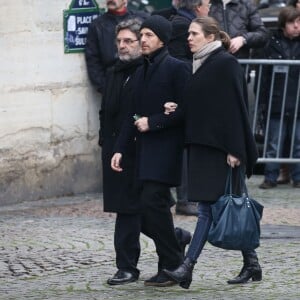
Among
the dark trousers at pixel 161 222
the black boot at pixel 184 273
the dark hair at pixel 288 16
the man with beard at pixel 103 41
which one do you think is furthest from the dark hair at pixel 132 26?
the dark hair at pixel 288 16

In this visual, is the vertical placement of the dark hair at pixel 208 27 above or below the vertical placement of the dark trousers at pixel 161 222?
above

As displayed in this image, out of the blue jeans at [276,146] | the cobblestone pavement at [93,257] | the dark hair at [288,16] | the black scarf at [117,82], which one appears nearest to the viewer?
the cobblestone pavement at [93,257]

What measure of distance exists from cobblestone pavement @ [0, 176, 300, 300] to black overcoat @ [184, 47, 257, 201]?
0.77m

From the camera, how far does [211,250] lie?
9.73 metres

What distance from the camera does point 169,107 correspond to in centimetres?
815

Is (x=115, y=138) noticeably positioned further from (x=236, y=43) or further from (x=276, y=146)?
(x=276, y=146)

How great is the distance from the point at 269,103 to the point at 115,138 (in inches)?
186

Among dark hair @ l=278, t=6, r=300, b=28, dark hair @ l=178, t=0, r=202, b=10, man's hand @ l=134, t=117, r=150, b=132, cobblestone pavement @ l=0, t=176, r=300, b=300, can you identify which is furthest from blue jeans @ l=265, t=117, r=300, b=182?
man's hand @ l=134, t=117, r=150, b=132

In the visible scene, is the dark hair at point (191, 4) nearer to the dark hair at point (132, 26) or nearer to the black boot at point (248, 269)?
the dark hair at point (132, 26)

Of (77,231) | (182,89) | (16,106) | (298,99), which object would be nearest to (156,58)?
(182,89)

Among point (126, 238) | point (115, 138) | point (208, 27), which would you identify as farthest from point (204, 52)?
point (126, 238)

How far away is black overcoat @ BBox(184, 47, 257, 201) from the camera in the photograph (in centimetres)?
807

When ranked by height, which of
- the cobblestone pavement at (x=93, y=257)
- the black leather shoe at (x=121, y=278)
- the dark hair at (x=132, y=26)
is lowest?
the cobblestone pavement at (x=93, y=257)

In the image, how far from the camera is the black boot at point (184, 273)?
8.10 meters
